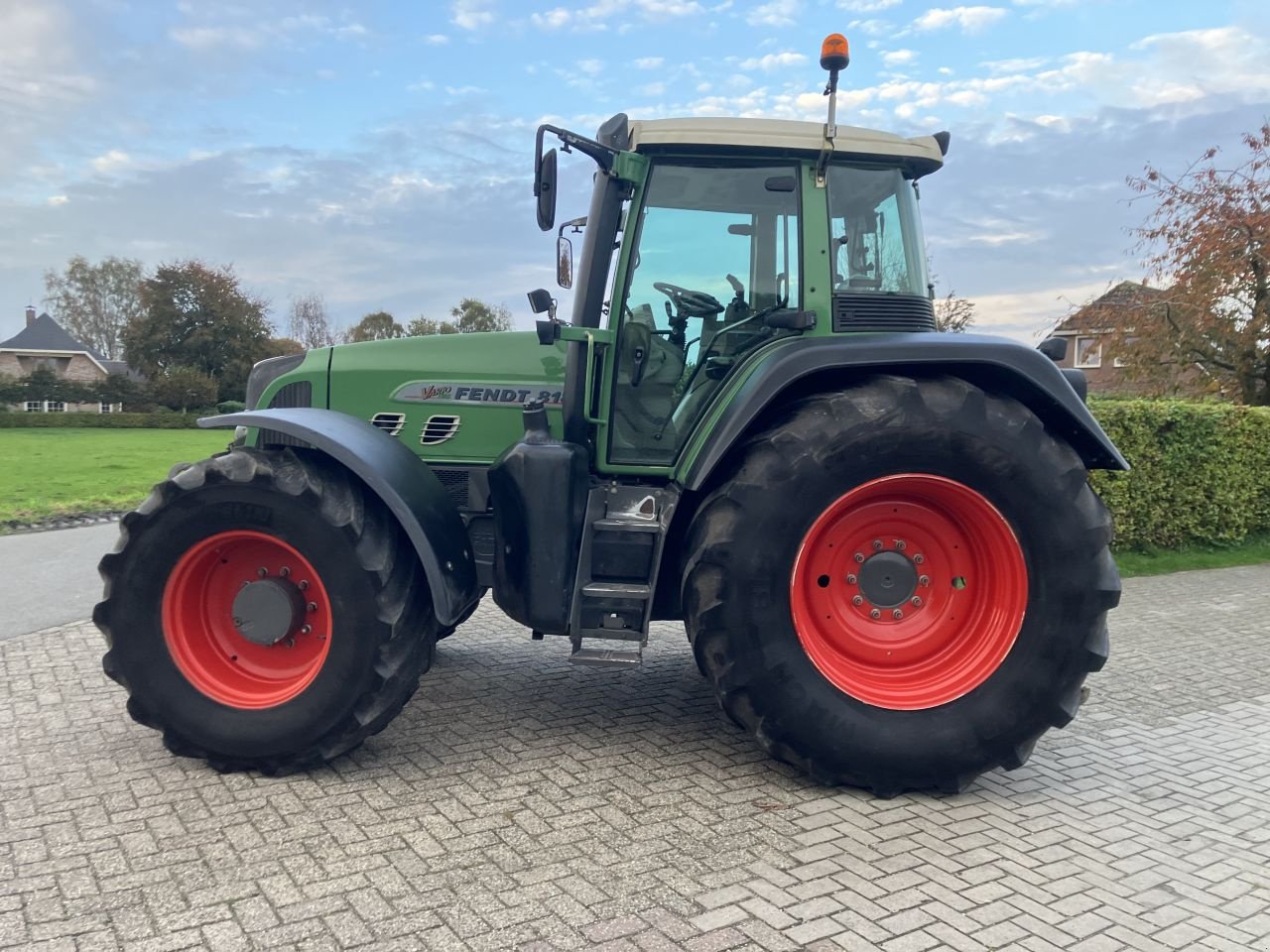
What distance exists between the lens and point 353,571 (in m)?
3.50

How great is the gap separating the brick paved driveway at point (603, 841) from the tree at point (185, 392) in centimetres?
4250

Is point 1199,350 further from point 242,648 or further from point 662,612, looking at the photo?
point 242,648

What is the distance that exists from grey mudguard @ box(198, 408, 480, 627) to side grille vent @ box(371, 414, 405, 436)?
421 mm

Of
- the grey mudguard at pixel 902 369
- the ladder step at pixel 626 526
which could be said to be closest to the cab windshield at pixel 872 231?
the grey mudguard at pixel 902 369

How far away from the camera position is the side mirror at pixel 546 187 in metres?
3.62

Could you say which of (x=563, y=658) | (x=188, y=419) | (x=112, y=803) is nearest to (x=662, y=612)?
(x=563, y=658)

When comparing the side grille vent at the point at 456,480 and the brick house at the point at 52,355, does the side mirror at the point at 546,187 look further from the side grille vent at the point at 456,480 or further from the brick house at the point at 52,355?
the brick house at the point at 52,355

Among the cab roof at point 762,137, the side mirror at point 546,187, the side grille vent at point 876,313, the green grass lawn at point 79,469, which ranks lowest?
the green grass lawn at point 79,469

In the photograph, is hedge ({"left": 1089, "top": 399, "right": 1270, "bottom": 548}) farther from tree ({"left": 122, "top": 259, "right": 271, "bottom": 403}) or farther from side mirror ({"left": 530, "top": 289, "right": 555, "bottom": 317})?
tree ({"left": 122, "top": 259, "right": 271, "bottom": 403})

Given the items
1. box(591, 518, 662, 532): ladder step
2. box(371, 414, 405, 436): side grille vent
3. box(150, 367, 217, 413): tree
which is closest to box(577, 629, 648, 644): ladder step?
box(591, 518, 662, 532): ladder step

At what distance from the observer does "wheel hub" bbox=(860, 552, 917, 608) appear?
365 cm

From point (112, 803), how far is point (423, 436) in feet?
6.44

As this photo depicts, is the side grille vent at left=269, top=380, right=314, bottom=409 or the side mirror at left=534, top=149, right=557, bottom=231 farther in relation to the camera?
the side grille vent at left=269, top=380, right=314, bottom=409

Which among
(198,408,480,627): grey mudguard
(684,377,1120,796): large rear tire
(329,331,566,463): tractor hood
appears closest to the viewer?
(684,377,1120,796): large rear tire
